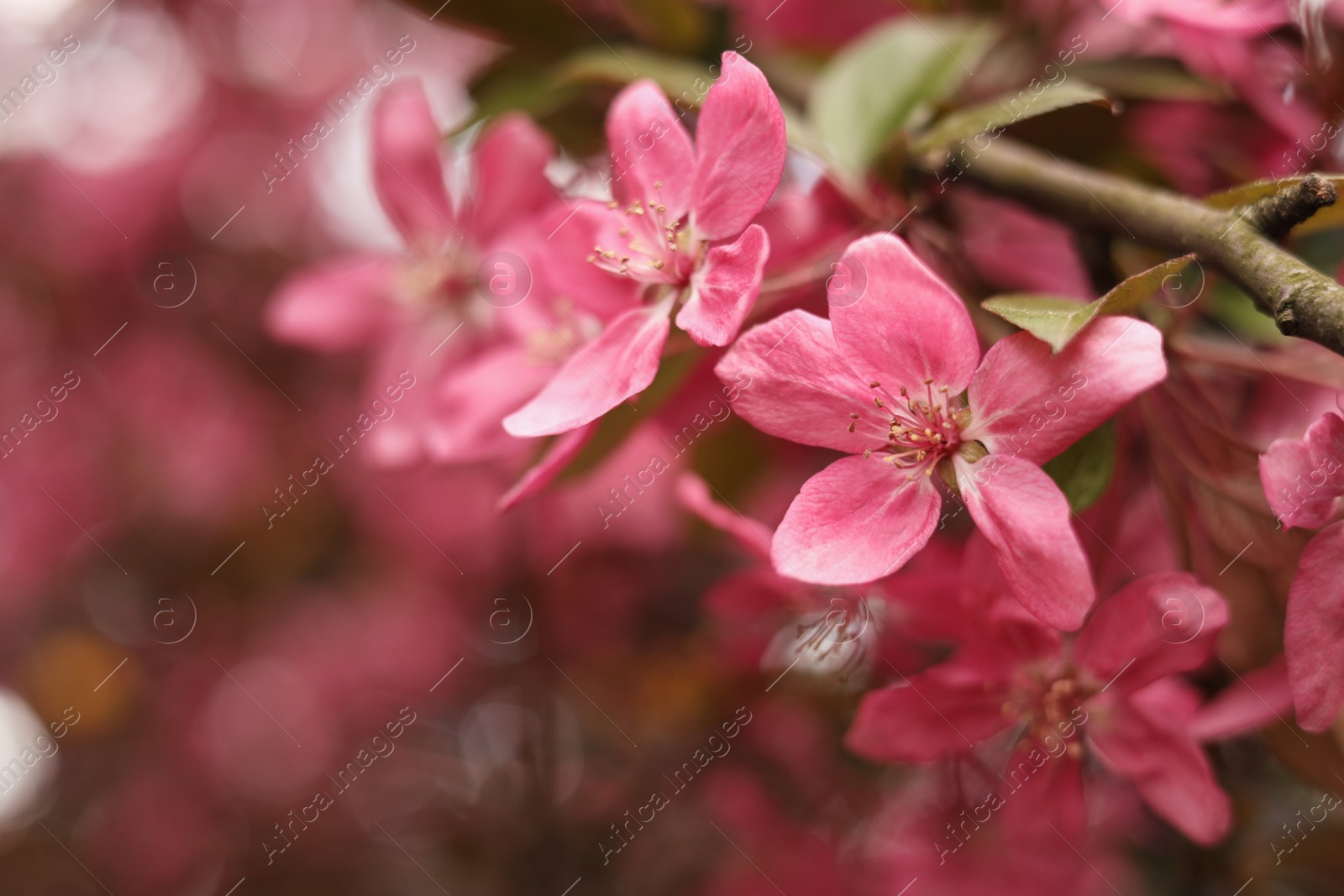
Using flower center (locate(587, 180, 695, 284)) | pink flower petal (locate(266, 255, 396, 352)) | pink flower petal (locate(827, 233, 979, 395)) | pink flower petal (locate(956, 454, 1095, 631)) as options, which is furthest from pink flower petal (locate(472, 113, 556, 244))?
pink flower petal (locate(956, 454, 1095, 631))

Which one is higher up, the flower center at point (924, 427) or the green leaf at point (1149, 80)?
the flower center at point (924, 427)

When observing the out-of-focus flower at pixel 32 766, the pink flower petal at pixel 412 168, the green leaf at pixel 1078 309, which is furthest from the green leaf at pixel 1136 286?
the out-of-focus flower at pixel 32 766

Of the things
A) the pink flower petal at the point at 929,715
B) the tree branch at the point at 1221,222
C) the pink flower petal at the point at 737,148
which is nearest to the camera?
the tree branch at the point at 1221,222

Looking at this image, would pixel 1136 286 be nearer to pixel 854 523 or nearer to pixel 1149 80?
pixel 854 523

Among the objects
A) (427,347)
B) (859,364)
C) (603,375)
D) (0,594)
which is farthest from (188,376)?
(859,364)

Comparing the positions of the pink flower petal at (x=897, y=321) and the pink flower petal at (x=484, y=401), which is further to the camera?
the pink flower petal at (x=484, y=401)

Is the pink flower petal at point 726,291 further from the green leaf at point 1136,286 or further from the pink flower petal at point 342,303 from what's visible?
the pink flower petal at point 342,303

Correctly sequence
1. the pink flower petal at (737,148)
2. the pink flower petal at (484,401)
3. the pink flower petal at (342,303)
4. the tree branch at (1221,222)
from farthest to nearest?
1. the pink flower petal at (342,303)
2. the pink flower petal at (484,401)
3. the pink flower petal at (737,148)
4. the tree branch at (1221,222)
